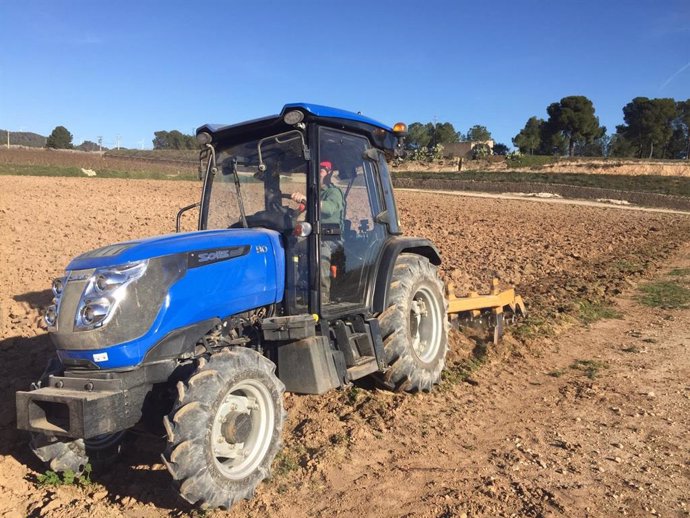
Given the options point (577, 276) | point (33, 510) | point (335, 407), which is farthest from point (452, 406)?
point (577, 276)

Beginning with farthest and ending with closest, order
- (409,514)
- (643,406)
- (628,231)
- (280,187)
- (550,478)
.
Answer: (628,231) < (643,406) < (280,187) < (550,478) < (409,514)

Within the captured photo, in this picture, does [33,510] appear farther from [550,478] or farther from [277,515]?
[550,478]

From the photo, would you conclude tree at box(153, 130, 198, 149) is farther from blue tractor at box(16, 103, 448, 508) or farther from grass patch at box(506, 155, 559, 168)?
blue tractor at box(16, 103, 448, 508)

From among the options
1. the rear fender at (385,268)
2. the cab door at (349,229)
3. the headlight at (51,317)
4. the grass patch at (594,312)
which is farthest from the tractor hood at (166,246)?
the grass patch at (594,312)

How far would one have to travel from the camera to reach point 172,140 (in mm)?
110312

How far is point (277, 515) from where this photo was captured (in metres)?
3.20

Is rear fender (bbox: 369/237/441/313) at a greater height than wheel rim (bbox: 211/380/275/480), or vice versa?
rear fender (bbox: 369/237/441/313)

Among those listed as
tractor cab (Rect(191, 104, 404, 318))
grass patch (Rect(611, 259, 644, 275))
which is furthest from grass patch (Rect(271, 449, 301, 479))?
grass patch (Rect(611, 259, 644, 275))

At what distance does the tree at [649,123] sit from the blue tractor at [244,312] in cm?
7854

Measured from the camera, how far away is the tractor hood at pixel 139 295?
312 cm

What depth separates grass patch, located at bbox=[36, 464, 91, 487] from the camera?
138 inches

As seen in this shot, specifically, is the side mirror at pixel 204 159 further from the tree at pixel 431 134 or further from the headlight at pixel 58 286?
the tree at pixel 431 134

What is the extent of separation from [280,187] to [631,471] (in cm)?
298

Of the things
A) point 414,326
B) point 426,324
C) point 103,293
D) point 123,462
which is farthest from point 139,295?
point 426,324
